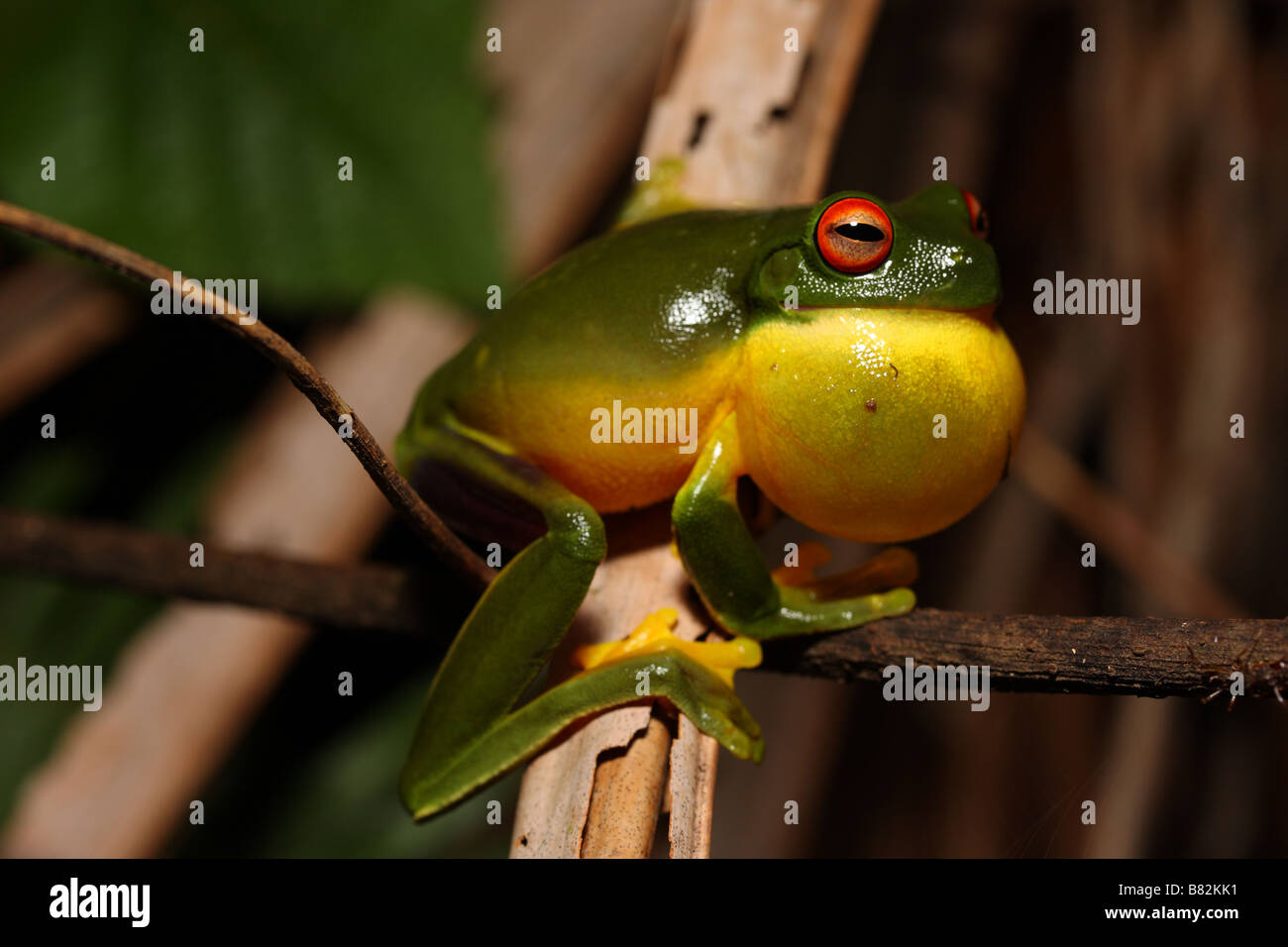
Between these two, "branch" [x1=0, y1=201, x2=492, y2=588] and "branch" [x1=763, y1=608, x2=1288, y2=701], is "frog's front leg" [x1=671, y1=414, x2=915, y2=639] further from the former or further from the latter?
"branch" [x1=0, y1=201, x2=492, y2=588]

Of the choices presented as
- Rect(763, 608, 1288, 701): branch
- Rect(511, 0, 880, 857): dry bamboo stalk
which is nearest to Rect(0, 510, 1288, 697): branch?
Rect(763, 608, 1288, 701): branch

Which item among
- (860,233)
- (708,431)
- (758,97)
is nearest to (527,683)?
(708,431)

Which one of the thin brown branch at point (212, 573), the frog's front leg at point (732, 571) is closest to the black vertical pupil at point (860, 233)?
the frog's front leg at point (732, 571)

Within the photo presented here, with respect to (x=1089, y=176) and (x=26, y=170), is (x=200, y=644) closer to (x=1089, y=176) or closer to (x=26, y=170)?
(x=26, y=170)

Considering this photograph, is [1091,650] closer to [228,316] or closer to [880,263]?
[880,263]

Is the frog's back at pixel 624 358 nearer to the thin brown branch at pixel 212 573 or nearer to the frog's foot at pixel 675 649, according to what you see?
the frog's foot at pixel 675 649
